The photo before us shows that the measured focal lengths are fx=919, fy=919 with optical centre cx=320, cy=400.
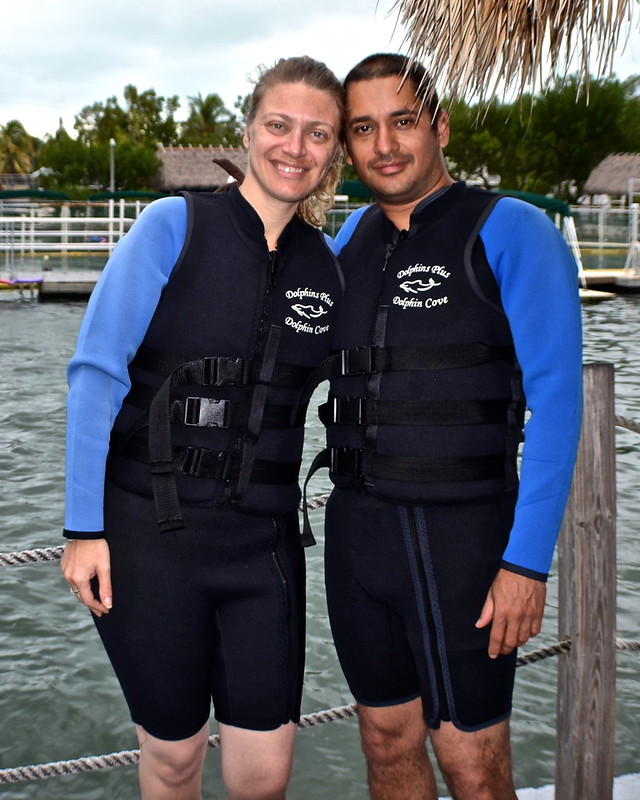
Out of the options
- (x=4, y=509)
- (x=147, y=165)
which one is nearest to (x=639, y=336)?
(x=4, y=509)

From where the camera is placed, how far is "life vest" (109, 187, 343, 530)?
236cm

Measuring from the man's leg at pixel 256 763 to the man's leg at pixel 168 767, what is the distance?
10cm

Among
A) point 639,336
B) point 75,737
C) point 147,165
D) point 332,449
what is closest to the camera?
point 332,449

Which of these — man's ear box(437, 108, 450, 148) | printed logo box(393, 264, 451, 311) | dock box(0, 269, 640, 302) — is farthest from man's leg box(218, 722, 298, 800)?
dock box(0, 269, 640, 302)

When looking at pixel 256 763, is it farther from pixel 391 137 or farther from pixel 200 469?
pixel 391 137

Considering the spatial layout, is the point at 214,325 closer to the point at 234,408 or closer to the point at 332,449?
the point at 234,408

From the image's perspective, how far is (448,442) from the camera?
7.95ft

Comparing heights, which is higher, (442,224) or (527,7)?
(527,7)

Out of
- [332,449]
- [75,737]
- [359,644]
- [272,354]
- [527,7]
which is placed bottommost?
[75,737]

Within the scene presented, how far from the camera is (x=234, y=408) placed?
2406mm

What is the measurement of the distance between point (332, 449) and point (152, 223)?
792 mm

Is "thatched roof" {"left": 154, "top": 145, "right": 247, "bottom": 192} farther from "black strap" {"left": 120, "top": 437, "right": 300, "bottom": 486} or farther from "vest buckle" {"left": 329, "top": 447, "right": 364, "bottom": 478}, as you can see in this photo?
"black strap" {"left": 120, "top": 437, "right": 300, "bottom": 486}

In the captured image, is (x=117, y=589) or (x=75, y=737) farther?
(x=75, y=737)

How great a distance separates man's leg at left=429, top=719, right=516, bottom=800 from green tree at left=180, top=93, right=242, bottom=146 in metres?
74.2
